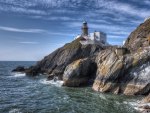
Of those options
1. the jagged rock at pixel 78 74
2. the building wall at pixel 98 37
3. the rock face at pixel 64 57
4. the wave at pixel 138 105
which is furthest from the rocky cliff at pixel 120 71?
the building wall at pixel 98 37

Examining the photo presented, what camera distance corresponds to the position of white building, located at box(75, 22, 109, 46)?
109 m

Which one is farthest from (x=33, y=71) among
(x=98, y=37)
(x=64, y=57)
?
(x=98, y=37)

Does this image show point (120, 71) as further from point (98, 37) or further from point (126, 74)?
point (98, 37)

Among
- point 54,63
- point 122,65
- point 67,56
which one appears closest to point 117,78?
point 122,65

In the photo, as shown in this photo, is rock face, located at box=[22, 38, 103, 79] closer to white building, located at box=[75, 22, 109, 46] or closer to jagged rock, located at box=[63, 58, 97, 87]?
white building, located at box=[75, 22, 109, 46]

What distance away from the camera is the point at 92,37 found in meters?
114

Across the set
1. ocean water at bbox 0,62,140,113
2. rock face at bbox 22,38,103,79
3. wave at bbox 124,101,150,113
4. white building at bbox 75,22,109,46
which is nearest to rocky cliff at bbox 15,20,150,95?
ocean water at bbox 0,62,140,113

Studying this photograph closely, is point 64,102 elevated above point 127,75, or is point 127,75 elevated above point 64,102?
point 127,75

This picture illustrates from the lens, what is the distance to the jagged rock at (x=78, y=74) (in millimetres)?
61156

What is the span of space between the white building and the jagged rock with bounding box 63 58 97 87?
42463mm

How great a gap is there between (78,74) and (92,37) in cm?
5423

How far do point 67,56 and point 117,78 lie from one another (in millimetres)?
43891

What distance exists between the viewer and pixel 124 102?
4341cm

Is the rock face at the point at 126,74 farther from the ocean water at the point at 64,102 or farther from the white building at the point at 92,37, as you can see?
the white building at the point at 92,37
